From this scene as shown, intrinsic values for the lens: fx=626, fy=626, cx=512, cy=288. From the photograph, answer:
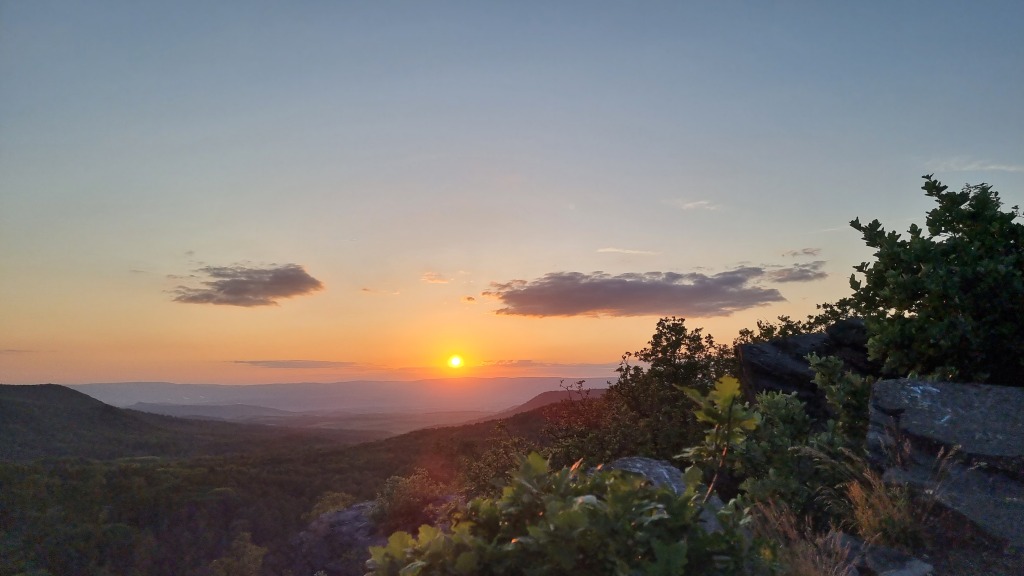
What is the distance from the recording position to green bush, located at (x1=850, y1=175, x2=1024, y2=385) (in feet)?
29.6

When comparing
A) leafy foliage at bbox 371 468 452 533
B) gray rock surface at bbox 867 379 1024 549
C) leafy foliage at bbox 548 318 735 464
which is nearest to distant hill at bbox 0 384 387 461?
leafy foliage at bbox 371 468 452 533

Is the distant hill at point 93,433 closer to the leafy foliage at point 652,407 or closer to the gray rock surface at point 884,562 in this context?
the leafy foliage at point 652,407

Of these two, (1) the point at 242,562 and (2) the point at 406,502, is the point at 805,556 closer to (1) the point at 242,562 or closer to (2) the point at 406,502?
(2) the point at 406,502

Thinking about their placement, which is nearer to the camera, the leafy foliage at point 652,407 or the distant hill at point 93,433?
the leafy foliage at point 652,407

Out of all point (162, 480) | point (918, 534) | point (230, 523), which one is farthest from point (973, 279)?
point (162, 480)

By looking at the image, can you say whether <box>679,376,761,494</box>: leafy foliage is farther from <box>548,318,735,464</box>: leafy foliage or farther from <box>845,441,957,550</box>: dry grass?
<box>548,318,735,464</box>: leafy foliage

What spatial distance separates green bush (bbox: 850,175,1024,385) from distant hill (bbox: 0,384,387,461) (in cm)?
5389

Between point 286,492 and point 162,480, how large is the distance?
6996 mm

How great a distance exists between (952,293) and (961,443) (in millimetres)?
2763

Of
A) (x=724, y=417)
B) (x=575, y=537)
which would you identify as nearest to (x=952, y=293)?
(x=724, y=417)

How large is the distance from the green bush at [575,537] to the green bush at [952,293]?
24.9ft

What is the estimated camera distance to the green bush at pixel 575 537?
10.0 ft

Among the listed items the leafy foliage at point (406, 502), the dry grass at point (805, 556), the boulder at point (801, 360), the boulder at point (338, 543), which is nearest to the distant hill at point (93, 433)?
the boulder at point (338, 543)

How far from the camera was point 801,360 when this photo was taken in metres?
13.1
